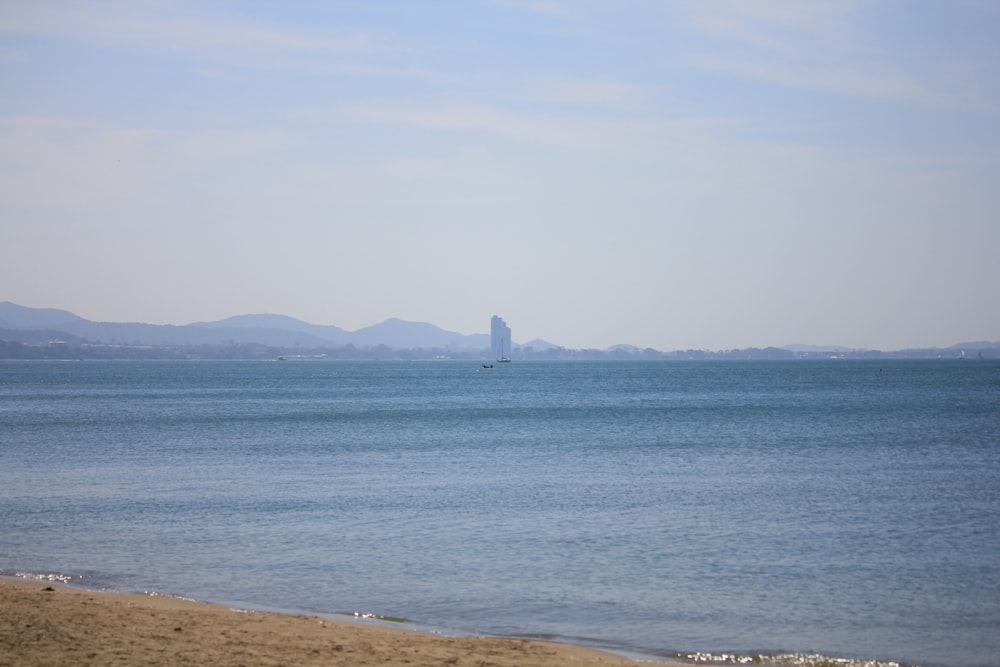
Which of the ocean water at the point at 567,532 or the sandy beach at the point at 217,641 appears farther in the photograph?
the ocean water at the point at 567,532

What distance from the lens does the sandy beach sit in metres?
11.3

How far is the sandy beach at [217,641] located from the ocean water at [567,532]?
49.8 inches

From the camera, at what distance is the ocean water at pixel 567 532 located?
48.8ft

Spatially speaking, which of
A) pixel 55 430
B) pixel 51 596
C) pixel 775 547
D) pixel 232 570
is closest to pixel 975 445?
pixel 775 547

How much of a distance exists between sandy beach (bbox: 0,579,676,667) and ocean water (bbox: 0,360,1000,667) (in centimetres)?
127

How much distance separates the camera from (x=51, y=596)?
14.6 metres

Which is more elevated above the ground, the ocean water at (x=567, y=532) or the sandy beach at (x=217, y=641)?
the sandy beach at (x=217, y=641)

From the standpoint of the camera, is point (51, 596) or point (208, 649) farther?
point (51, 596)

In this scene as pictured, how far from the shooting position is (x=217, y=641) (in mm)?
12188

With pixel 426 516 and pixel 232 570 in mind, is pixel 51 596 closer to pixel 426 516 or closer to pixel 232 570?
pixel 232 570

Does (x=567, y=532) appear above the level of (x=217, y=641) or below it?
below

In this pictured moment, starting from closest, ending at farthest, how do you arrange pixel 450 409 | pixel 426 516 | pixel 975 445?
pixel 426 516 < pixel 975 445 < pixel 450 409

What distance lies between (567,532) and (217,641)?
1034 centimetres

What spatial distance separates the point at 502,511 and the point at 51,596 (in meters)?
11.7
